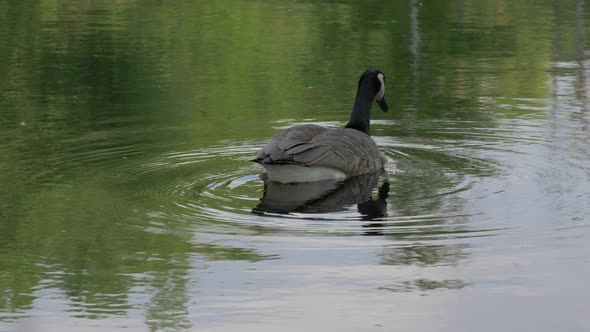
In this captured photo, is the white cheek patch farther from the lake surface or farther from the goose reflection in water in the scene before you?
the goose reflection in water

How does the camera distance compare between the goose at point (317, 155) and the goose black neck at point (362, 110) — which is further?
the goose black neck at point (362, 110)

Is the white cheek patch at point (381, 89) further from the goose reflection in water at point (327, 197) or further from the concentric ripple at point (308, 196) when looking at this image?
the goose reflection in water at point (327, 197)

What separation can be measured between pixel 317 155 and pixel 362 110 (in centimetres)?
237

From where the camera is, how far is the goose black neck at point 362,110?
46.6ft

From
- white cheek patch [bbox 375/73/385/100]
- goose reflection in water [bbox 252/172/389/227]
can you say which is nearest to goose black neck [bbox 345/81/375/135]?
white cheek patch [bbox 375/73/385/100]

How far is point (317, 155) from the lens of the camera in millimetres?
12039

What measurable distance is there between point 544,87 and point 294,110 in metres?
4.66

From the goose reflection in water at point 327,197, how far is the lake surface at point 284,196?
0.16 ft

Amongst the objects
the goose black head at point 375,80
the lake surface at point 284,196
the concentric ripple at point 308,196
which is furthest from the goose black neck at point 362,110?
the lake surface at point 284,196

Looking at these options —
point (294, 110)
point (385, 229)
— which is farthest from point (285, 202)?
point (294, 110)

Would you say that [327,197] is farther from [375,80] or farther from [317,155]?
[375,80]

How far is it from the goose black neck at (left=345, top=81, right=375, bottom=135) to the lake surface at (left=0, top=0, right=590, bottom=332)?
694 millimetres

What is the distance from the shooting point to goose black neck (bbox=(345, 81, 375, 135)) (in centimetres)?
1420

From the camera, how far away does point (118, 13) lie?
3294 cm
